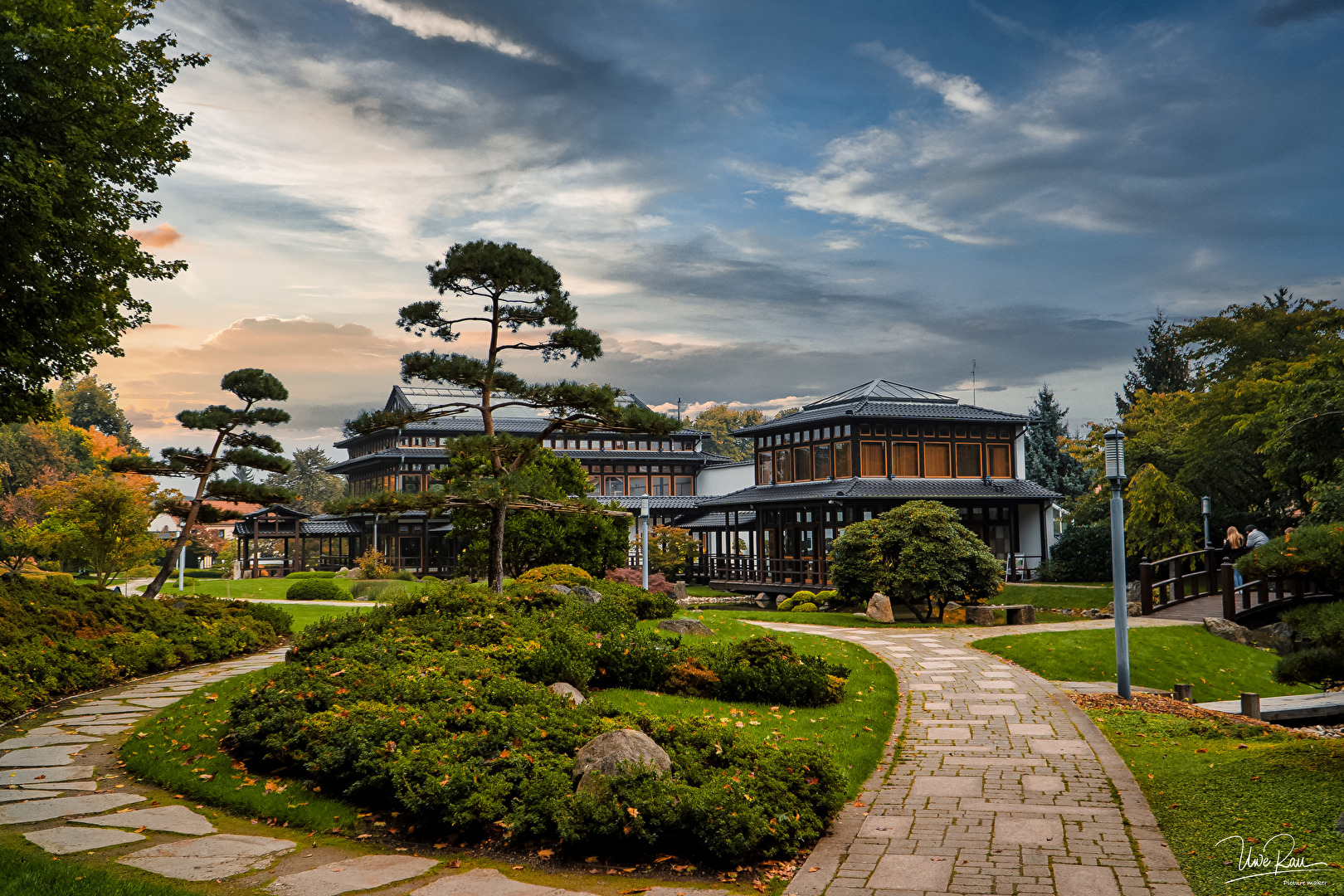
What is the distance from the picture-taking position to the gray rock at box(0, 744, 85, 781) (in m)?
6.97

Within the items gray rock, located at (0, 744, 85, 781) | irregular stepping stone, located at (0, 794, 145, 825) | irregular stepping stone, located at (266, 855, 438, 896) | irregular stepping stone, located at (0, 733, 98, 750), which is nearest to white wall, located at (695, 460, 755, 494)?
irregular stepping stone, located at (0, 733, 98, 750)

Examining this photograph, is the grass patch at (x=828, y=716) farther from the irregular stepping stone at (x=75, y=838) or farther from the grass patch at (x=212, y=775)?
the irregular stepping stone at (x=75, y=838)

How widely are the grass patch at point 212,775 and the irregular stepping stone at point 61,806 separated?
1.33 feet

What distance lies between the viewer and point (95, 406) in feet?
206

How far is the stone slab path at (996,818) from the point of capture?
446 cm

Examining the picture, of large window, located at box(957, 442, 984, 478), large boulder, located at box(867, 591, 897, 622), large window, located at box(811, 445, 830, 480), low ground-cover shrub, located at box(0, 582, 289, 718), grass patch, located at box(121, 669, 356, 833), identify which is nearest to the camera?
grass patch, located at box(121, 669, 356, 833)

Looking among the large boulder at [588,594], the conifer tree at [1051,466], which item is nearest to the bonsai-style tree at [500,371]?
the large boulder at [588,594]

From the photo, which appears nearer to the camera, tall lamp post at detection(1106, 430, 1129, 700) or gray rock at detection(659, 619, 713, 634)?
tall lamp post at detection(1106, 430, 1129, 700)

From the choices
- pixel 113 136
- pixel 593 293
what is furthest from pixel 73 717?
pixel 593 293

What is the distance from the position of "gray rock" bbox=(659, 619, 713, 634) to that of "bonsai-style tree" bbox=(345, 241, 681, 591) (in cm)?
333

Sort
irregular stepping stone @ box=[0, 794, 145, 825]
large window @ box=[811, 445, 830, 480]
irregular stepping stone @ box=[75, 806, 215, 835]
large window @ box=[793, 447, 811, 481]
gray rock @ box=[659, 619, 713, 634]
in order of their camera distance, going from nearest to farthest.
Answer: irregular stepping stone @ box=[75, 806, 215, 835], irregular stepping stone @ box=[0, 794, 145, 825], gray rock @ box=[659, 619, 713, 634], large window @ box=[811, 445, 830, 480], large window @ box=[793, 447, 811, 481]

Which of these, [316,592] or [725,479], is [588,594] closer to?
[316,592]

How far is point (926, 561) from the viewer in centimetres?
1956

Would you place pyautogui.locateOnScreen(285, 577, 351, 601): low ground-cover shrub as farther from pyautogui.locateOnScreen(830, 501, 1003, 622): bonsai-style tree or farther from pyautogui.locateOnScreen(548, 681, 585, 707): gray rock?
pyautogui.locateOnScreen(548, 681, 585, 707): gray rock
